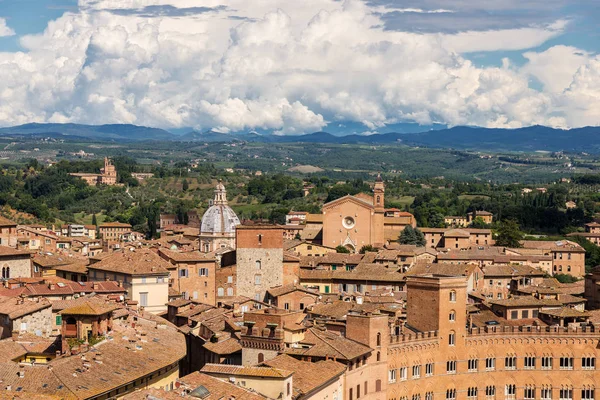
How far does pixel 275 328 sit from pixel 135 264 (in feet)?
58.9

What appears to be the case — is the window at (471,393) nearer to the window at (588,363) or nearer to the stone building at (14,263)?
the window at (588,363)

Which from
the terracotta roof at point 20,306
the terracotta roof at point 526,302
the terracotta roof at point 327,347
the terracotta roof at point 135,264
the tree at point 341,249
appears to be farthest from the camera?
the tree at point 341,249

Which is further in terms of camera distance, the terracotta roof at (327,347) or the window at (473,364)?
the window at (473,364)

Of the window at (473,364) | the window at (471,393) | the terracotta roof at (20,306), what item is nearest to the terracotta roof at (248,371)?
the terracotta roof at (20,306)

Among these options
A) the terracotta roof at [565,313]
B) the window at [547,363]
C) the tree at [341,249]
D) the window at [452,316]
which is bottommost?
the window at [547,363]

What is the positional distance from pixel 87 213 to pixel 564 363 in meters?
123

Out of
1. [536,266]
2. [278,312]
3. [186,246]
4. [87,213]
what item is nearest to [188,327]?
[278,312]

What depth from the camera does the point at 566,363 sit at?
56.0 metres

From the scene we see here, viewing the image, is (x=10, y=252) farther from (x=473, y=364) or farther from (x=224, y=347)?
(x=473, y=364)

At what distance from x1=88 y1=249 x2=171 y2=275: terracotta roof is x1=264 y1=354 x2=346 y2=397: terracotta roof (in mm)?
18497

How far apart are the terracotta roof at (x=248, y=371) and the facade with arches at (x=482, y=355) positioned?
562 inches

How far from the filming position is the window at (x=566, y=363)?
5588 cm

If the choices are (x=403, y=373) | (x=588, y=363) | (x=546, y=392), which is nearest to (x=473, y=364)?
(x=546, y=392)

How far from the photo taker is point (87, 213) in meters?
169
